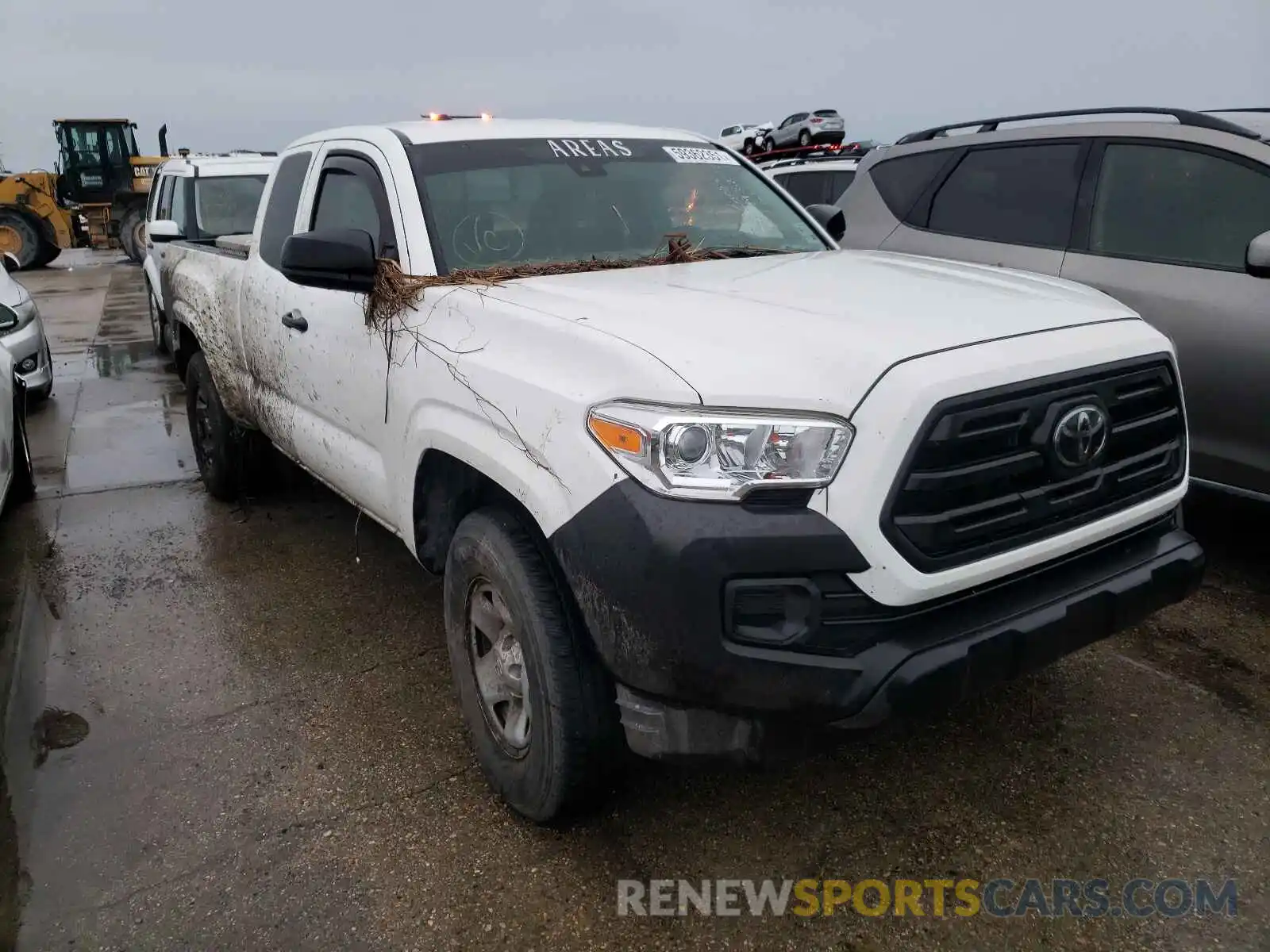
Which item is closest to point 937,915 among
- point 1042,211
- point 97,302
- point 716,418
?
point 716,418

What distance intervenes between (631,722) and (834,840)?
80cm

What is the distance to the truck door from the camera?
10.7ft

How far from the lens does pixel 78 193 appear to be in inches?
884

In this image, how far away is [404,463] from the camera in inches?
119

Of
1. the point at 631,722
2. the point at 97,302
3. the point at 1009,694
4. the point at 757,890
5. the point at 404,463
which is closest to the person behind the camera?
the point at 631,722

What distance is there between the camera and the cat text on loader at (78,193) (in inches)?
854

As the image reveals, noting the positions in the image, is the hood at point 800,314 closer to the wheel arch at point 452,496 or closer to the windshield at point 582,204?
the windshield at point 582,204

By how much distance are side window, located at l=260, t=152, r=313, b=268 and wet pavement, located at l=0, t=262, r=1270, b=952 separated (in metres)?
1.57

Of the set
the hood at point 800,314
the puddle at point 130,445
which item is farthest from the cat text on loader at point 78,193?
the hood at point 800,314

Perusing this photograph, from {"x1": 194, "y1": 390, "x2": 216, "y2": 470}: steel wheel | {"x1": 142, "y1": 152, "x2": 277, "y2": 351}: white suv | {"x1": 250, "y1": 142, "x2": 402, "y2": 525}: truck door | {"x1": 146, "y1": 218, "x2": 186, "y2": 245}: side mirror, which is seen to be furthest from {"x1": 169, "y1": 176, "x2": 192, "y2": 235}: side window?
{"x1": 250, "y1": 142, "x2": 402, "y2": 525}: truck door

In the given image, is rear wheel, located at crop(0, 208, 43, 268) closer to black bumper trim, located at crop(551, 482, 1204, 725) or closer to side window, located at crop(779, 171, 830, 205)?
side window, located at crop(779, 171, 830, 205)

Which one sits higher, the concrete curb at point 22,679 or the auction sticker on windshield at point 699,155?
the auction sticker on windshield at point 699,155

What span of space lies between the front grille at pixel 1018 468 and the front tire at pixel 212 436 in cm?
405

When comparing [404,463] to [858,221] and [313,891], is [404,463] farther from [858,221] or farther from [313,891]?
[858,221]
